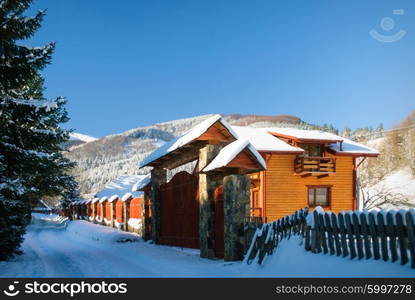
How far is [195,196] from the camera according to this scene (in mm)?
14844

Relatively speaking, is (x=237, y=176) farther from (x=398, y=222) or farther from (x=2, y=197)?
(x=2, y=197)

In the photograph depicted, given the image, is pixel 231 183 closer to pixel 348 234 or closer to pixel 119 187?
pixel 348 234

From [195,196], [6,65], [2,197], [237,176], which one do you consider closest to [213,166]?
[237,176]

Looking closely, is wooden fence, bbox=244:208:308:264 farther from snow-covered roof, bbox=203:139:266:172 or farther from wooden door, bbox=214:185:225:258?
snow-covered roof, bbox=203:139:266:172

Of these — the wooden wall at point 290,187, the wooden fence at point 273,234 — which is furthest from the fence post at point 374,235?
the wooden wall at point 290,187

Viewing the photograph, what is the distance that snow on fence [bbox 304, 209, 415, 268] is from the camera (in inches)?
261

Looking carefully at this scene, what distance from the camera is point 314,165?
93.3 feet

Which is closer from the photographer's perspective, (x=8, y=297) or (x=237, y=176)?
(x=8, y=297)

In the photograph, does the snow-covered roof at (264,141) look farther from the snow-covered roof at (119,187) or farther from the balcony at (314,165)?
the snow-covered roof at (119,187)

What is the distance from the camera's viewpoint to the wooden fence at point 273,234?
9609mm

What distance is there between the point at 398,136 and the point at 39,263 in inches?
3102

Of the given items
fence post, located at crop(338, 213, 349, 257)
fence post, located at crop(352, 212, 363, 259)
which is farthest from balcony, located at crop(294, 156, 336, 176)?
fence post, located at crop(352, 212, 363, 259)

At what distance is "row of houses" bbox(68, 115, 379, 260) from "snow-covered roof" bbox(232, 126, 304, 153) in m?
0.07

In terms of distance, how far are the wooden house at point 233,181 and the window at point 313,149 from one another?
0.07m
